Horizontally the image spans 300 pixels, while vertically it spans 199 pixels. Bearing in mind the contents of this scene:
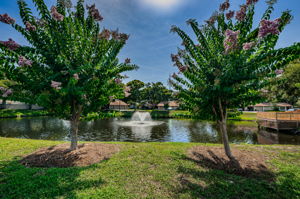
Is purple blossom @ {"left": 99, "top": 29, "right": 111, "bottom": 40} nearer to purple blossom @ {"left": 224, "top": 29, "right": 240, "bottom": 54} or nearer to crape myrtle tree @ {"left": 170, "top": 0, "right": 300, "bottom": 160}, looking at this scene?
crape myrtle tree @ {"left": 170, "top": 0, "right": 300, "bottom": 160}

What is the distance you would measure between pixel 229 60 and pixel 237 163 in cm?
348

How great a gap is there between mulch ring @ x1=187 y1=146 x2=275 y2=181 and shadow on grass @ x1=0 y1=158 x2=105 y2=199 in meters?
3.57

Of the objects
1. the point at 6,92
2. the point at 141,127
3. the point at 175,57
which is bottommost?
the point at 141,127

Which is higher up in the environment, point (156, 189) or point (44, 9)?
point (44, 9)

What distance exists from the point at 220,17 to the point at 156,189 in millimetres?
5582

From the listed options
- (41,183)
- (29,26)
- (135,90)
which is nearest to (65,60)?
(29,26)

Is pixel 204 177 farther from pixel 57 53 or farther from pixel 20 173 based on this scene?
pixel 57 53

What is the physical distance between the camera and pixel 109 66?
202 inches

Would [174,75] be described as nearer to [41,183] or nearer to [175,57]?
[175,57]

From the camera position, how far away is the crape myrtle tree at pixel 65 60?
159 inches

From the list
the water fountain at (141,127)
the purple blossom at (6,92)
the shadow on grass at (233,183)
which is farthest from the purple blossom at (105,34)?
the water fountain at (141,127)

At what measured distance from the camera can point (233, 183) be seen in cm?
355

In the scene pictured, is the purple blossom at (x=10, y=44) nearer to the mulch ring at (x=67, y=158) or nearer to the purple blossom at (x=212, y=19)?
the mulch ring at (x=67, y=158)

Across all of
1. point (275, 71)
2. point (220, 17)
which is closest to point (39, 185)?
point (275, 71)
